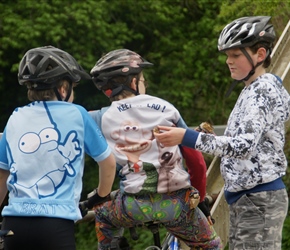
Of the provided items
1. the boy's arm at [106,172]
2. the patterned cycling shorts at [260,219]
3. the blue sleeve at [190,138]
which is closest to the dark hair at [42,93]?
the boy's arm at [106,172]

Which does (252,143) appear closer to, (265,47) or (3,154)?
(265,47)

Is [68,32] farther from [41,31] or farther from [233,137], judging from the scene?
[233,137]

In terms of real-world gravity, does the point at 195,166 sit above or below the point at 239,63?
below

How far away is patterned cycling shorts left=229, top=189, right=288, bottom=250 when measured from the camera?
4797 millimetres

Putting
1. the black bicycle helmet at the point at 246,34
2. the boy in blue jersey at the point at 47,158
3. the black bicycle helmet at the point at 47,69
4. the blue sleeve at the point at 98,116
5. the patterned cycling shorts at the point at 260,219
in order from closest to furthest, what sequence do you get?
the boy in blue jersey at the point at 47,158 → the black bicycle helmet at the point at 47,69 → the patterned cycling shorts at the point at 260,219 → the black bicycle helmet at the point at 246,34 → the blue sleeve at the point at 98,116

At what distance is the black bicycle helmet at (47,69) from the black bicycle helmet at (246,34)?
2.78 ft

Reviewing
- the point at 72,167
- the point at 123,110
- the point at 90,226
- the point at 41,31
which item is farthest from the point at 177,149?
the point at 41,31

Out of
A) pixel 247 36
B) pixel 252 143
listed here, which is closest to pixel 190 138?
pixel 252 143

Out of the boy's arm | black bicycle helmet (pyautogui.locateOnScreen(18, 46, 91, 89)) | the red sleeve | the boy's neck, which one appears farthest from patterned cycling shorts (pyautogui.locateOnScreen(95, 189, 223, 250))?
black bicycle helmet (pyautogui.locateOnScreen(18, 46, 91, 89))

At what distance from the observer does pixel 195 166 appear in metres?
5.14

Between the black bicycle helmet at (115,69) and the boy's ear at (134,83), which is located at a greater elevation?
the black bicycle helmet at (115,69)

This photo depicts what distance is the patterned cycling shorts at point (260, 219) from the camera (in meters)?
4.80

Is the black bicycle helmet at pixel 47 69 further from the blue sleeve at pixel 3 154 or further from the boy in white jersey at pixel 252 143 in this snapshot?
the boy in white jersey at pixel 252 143

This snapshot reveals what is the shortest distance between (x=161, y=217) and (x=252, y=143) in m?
0.71
